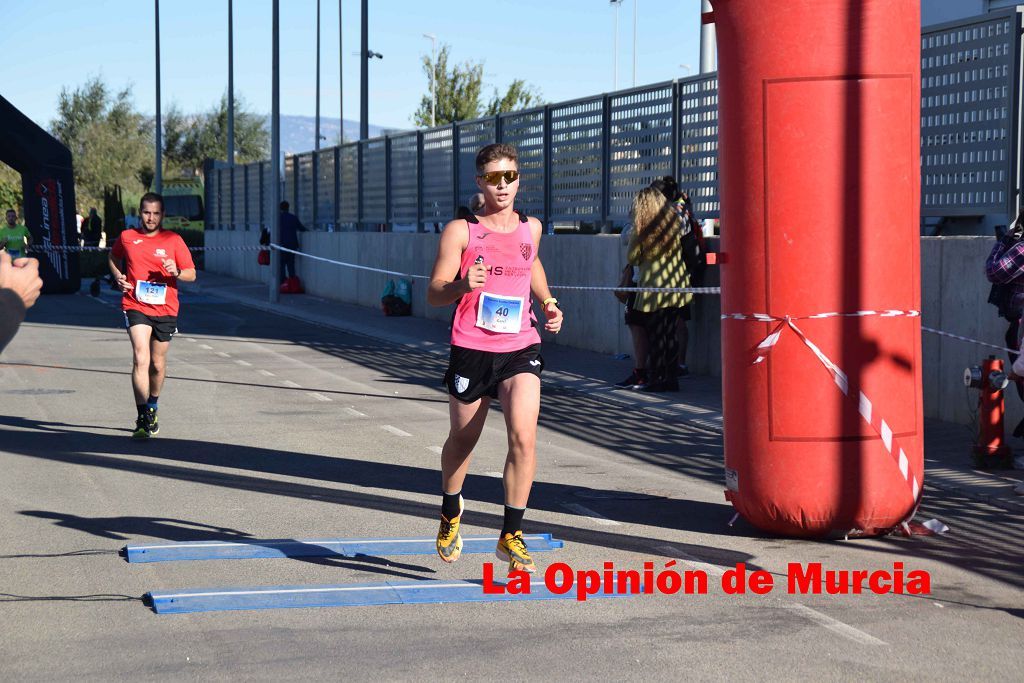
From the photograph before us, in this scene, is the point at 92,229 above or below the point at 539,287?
above

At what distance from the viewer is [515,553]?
641 cm

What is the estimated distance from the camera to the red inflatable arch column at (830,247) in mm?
7043

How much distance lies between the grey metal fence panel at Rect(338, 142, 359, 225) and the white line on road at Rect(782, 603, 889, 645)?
24.8 metres

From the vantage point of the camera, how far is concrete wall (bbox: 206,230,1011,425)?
11.0m

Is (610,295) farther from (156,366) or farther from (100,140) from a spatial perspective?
(100,140)

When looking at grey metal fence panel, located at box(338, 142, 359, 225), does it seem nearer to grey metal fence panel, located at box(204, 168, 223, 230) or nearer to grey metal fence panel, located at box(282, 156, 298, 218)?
grey metal fence panel, located at box(282, 156, 298, 218)

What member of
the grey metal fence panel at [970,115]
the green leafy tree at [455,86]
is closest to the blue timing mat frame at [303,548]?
the grey metal fence panel at [970,115]

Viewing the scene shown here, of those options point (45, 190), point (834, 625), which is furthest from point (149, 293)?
point (45, 190)

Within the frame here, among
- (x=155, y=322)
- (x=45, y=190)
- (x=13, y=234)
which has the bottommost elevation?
(x=155, y=322)

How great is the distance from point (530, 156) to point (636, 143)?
10.5 ft

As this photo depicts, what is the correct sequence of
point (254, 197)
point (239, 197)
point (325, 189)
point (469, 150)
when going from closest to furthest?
point (469, 150) → point (325, 189) → point (254, 197) → point (239, 197)

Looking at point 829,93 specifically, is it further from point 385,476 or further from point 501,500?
point 385,476

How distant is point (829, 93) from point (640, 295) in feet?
22.8

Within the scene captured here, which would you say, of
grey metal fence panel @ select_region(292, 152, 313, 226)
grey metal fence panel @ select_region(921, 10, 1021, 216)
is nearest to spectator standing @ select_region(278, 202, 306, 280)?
grey metal fence panel @ select_region(292, 152, 313, 226)
